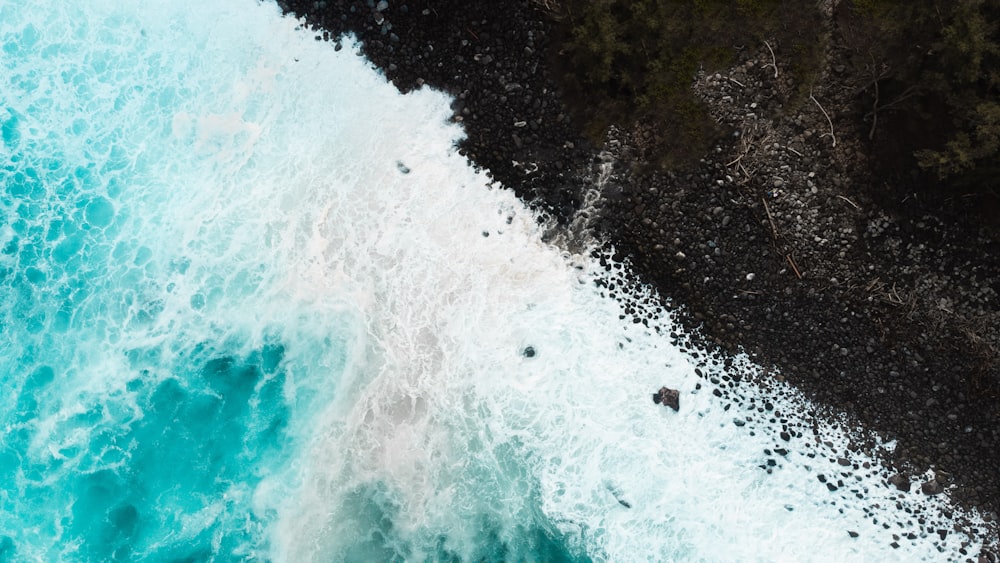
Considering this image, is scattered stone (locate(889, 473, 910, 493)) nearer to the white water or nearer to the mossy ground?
the white water

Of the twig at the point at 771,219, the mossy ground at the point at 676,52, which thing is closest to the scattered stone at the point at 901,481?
the twig at the point at 771,219

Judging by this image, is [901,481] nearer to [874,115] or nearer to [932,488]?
[932,488]

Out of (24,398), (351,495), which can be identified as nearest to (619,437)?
(351,495)

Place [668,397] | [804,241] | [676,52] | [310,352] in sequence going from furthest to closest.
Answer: [310,352]
[676,52]
[804,241]
[668,397]

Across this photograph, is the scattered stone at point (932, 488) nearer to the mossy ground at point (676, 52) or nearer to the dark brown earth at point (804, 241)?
the dark brown earth at point (804, 241)

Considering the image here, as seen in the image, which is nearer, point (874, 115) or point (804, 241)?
point (874, 115)

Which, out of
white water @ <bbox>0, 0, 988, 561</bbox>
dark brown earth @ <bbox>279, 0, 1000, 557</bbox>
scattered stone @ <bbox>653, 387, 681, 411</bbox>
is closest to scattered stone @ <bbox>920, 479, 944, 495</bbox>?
white water @ <bbox>0, 0, 988, 561</bbox>

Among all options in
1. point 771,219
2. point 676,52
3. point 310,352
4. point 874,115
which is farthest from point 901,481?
point 310,352
